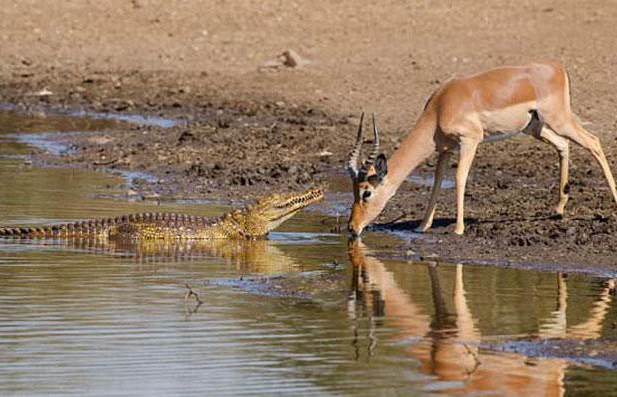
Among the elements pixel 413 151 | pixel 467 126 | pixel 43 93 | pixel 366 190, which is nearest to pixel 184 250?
pixel 366 190

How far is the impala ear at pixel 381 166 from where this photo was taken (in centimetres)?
1259

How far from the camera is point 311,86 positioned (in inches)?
821

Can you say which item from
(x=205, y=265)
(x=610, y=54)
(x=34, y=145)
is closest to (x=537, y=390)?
(x=205, y=265)

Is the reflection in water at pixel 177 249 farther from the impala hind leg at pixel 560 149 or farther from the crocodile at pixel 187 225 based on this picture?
the impala hind leg at pixel 560 149

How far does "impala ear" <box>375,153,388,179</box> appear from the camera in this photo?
12591 millimetres

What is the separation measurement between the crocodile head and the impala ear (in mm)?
874

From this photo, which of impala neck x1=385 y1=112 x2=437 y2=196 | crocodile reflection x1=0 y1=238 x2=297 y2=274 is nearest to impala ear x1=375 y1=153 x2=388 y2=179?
impala neck x1=385 y1=112 x2=437 y2=196

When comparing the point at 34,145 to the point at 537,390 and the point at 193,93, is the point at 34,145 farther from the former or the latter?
the point at 537,390

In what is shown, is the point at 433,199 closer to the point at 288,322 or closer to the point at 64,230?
the point at 64,230

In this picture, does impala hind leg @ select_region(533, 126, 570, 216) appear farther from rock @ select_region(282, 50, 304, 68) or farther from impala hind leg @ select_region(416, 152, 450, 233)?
rock @ select_region(282, 50, 304, 68)

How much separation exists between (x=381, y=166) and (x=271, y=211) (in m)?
1.22

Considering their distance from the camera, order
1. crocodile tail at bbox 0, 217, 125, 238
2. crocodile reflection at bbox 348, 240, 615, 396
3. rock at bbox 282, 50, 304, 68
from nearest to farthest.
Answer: crocodile reflection at bbox 348, 240, 615, 396 < crocodile tail at bbox 0, 217, 125, 238 < rock at bbox 282, 50, 304, 68

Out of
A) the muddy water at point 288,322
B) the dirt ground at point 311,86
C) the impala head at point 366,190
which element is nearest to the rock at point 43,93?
the dirt ground at point 311,86

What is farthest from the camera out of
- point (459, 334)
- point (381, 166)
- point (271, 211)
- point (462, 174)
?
point (271, 211)
